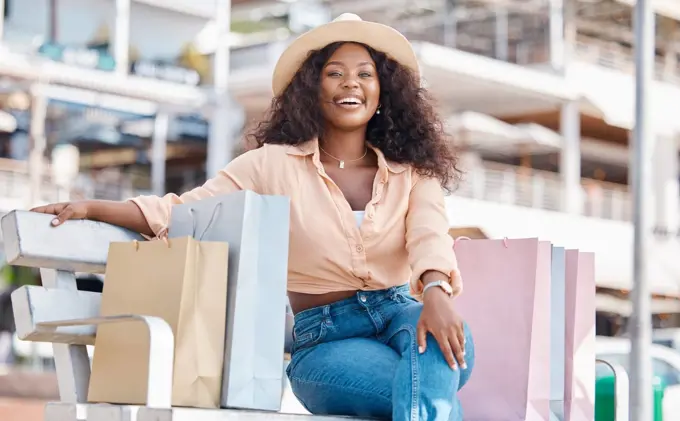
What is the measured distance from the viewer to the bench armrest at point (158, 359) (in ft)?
8.64

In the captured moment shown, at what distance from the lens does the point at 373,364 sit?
10.4ft

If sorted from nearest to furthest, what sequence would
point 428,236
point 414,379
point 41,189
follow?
point 414,379
point 428,236
point 41,189

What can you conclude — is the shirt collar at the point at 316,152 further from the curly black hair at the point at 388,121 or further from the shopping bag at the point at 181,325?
the shopping bag at the point at 181,325

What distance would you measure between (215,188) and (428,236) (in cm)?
59

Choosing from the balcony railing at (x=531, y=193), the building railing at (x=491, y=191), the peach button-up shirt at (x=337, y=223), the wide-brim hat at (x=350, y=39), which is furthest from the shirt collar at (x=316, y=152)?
the balcony railing at (x=531, y=193)

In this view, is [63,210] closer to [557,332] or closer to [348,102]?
[348,102]

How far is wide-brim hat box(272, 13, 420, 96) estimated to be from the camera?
3500 mm

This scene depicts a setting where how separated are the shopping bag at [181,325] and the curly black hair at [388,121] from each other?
763 millimetres

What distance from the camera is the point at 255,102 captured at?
26.2 m

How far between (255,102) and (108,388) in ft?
77.1

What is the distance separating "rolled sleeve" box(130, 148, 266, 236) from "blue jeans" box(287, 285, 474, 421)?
0.40m

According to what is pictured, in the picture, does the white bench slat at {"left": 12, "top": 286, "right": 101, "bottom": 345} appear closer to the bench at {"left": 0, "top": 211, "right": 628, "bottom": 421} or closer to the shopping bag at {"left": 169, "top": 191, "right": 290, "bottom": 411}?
the bench at {"left": 0, "top": 211, "right": 628, "bottom": 421}

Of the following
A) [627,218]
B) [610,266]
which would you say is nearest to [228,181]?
[610,266]

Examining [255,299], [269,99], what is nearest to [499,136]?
[269,99]
